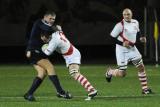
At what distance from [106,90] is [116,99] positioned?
2.97 m

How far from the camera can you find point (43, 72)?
17.4 m

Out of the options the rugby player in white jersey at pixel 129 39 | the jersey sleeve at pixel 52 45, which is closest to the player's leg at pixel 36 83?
the jersey sleeve at pixel 52 45

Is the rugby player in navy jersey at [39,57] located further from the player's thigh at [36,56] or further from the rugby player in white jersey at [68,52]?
the rugby player in white jersey at [68,52]

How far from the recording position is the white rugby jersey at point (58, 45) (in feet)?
55.8

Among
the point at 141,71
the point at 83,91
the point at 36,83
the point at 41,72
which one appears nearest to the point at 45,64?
the point at 41,72

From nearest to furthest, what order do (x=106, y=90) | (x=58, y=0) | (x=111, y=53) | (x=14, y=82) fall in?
1. (x=106, y=90)
2. (x=14, y=82)
3. (x=58, y=0)
4. (x=111, y=53)

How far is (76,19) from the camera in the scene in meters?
39.5

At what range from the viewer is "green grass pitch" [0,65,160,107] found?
16.2 metres

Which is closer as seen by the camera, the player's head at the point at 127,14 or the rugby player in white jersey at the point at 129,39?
the player's head at the point at 127,14

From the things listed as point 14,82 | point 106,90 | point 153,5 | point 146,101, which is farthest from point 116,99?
point 153,5

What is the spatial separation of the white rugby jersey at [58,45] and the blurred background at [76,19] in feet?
69.1

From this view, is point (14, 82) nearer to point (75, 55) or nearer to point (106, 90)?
point (106, 90)

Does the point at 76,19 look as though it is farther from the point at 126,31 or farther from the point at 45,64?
the point at 45,64

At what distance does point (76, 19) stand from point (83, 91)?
19.7 m
